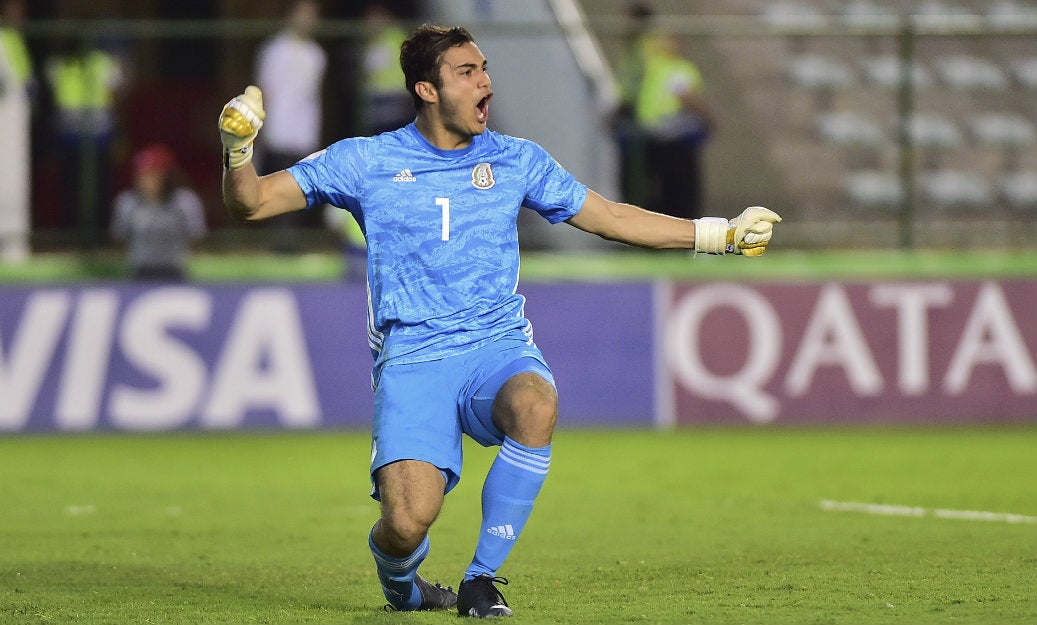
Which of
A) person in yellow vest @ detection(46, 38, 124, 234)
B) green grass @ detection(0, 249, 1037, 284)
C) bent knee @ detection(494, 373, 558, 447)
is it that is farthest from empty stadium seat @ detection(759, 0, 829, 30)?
bent knee @ detection(494, 373, 558, 447)

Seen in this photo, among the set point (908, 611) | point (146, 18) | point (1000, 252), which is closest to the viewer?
point (908, 611)

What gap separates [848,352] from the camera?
47.9ft

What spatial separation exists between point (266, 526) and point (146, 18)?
1409 centimetres

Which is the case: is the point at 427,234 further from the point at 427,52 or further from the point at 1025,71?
the point at 1025,71

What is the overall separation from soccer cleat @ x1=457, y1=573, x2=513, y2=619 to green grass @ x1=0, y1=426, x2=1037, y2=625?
14 cm

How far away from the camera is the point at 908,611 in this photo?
6.18m

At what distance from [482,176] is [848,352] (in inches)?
337

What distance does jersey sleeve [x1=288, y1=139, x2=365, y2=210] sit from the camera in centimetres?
643

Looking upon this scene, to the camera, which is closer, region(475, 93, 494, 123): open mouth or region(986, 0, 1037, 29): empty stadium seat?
region(475, 93, 494, 123): open mouth

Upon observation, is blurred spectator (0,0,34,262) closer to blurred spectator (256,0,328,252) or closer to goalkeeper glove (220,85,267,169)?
blurred spectator (256,0,328,252)

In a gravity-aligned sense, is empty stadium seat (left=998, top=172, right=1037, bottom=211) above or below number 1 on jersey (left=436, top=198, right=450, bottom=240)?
above

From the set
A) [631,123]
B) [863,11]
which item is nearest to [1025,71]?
[631,123]

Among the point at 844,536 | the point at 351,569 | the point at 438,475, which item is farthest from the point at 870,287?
the point at 438,475

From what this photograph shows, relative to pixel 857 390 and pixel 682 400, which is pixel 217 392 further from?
pixel 857 390
